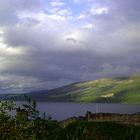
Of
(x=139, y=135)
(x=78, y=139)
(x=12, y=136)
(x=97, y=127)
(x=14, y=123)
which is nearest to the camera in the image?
(x=12, y=136)

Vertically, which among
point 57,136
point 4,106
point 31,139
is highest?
point 4,106

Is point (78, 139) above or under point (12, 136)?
under

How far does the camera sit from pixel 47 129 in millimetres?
135125

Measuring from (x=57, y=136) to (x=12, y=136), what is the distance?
319ft

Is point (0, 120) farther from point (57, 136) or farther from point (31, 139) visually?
point (57, 136)

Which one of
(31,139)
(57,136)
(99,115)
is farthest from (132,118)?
(31,139)

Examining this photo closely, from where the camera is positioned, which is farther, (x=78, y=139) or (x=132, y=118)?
(x=132, y=118)

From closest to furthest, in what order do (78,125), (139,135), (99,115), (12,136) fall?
(12,136), (139,135), (78,125), (99,115)

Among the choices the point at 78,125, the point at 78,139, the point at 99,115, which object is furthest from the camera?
the point at 99,115

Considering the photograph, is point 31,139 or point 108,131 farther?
point 108,131

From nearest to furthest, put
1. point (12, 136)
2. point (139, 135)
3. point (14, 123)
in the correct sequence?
point (12, 136) → point (14, 123) → point (139, 135)

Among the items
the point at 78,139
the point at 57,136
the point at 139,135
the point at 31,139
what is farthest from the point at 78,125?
the point at 31,139

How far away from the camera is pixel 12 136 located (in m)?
18.7

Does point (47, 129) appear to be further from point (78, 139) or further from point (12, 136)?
point (12, 136)
